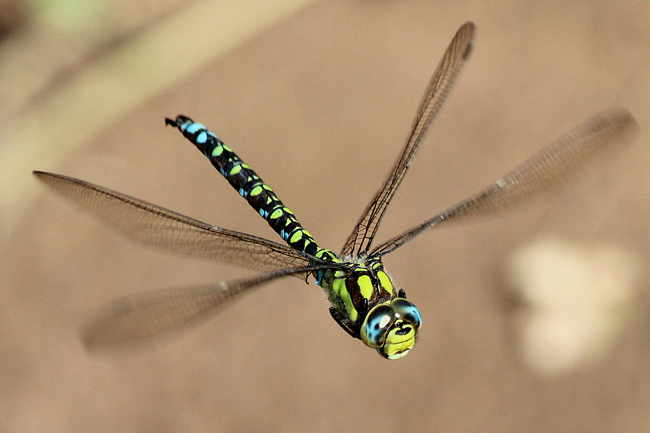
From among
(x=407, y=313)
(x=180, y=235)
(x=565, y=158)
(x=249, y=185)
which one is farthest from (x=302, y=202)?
(x=407, y=313)

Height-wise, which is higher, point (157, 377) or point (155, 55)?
point (155, 55)

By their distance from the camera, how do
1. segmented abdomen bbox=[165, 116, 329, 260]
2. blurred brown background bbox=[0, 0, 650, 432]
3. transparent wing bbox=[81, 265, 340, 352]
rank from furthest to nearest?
blurred brown background bbox=[0, 0, 650, 432]
segmented abdomen bbox=[165, 116, 329, 260]
transparent wing bbox=[81, 265, 340, 352]

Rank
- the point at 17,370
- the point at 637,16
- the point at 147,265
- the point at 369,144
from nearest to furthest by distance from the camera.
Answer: the point at 17,370 < the point at 147,265 < the point at 369,144 < the point at 637,16

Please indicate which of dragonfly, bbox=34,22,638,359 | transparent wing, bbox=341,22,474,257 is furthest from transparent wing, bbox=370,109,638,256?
transparent wing, bbox=341,22,474,257

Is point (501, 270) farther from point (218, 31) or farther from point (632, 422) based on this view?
point (218, 31)

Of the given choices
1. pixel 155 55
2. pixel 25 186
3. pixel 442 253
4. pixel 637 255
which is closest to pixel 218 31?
pixel 155 55

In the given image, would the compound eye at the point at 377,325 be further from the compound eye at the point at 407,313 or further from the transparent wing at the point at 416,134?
the transparent wing at the point at 416,134

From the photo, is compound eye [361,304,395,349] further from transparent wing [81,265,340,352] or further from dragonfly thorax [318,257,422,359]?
transparent wing [81,265,340,352]
